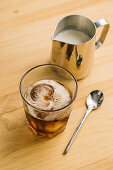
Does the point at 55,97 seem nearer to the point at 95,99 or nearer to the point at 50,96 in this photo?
the point at 50,96

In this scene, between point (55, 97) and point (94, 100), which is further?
point (94, 100)

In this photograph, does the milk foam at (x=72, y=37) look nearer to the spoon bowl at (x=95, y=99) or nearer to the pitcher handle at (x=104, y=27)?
the pitcher handle at (x=104, y=27)

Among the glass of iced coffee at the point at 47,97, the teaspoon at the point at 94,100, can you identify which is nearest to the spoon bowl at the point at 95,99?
the teaspoon at the point at 94,100

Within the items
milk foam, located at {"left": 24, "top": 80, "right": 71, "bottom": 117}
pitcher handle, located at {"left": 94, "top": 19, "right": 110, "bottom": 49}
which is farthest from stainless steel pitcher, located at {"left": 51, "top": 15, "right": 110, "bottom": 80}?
milk foam, located at {"left": 24, "top": 80, "right": 71, "bottom": 117}

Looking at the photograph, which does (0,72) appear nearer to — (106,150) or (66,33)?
(66,33)

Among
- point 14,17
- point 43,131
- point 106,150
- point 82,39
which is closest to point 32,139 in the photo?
point 43,131

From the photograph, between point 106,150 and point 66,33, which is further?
point 66,33

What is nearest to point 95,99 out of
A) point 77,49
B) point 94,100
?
point 94,100
